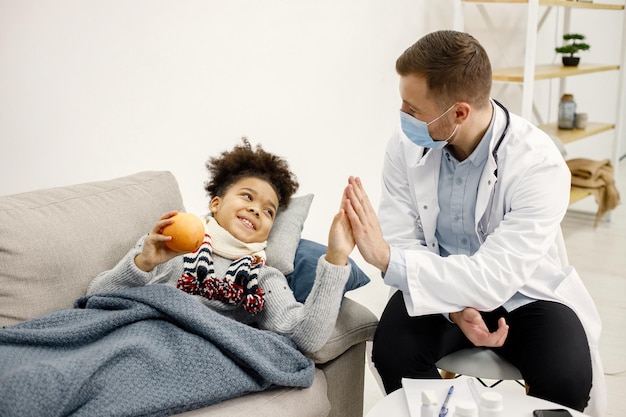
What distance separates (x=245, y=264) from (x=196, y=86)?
1.01 m

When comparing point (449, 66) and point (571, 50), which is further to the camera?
point (571, 50)

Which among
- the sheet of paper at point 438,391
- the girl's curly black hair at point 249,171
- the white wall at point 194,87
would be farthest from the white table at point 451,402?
the white wall at point 194,87

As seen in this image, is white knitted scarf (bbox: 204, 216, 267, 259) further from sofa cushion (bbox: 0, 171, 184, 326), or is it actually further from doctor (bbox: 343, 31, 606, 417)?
doctor (bbox: 343, 31, 606, 417)

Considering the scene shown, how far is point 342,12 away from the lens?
3295 mm

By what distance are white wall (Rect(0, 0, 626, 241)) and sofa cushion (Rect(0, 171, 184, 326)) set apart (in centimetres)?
36

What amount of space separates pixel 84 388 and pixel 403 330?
2.59 ft

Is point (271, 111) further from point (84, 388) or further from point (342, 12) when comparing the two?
point (84, 388)

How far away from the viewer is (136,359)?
1509 millimetres

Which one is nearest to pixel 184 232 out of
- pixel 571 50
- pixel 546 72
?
pixel 546 72

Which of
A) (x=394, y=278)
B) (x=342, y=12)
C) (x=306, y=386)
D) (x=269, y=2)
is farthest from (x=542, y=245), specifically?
(x=342, y=12)

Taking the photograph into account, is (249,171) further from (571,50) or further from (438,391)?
(571,50)

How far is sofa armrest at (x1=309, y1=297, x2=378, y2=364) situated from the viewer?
181cm

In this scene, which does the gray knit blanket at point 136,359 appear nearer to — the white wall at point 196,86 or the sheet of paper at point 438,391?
the sheet of paper at point 438,391

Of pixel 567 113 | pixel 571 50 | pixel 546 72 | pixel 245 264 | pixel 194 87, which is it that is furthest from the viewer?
pixel 567 113
